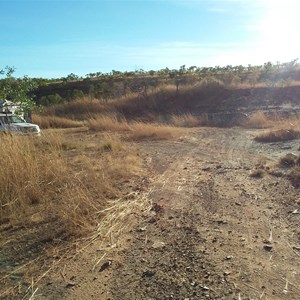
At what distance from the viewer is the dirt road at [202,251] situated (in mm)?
3754

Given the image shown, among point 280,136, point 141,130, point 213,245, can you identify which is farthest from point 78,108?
point 213,245

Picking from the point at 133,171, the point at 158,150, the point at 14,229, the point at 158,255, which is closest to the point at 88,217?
the point at 14,229

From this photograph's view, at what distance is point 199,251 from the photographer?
4523 millimetres

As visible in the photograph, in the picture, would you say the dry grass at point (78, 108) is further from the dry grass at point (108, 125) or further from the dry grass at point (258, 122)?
the dry grass at point (258, 122)

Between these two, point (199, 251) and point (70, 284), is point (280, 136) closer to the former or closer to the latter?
point (199, 251)

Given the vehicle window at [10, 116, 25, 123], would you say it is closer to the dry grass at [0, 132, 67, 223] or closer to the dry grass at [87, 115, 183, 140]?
the dry grass at [87, 115, 183, 140]

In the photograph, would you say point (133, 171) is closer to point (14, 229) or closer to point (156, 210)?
point (156, 210)

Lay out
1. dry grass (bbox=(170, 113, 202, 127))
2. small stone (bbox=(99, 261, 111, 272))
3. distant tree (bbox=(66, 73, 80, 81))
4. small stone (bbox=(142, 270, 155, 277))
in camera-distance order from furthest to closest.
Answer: distant tree (bbox=(66, 73, 80, 81)), dry grass (bbox=(170, 113, 202, 127)), small stone (bbox=(99, 261, 111, 272)), small stone (bbox=(142, 270, 155, 277))

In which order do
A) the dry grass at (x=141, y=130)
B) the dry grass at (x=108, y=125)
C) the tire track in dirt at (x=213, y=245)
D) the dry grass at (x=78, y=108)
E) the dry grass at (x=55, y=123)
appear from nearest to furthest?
the tire track in dirt at (x=213, y=245) → the dry grass at (x=141, y=130) → the dry grass at (x=108, y=125) → the dry grass at (x=55, y=123) → the dry grass at (x=78, y=108)

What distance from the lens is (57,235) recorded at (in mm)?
5020

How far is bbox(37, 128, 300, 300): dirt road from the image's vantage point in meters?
3.75

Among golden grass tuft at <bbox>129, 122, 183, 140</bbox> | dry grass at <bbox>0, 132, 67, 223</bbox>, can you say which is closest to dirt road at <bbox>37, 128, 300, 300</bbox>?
dry grass at <bbox>0, 132, 67, 223</bbox>

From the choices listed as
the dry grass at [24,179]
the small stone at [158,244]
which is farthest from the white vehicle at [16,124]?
the small stone at [158,244]

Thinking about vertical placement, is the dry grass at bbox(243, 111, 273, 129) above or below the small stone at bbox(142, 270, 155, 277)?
below
